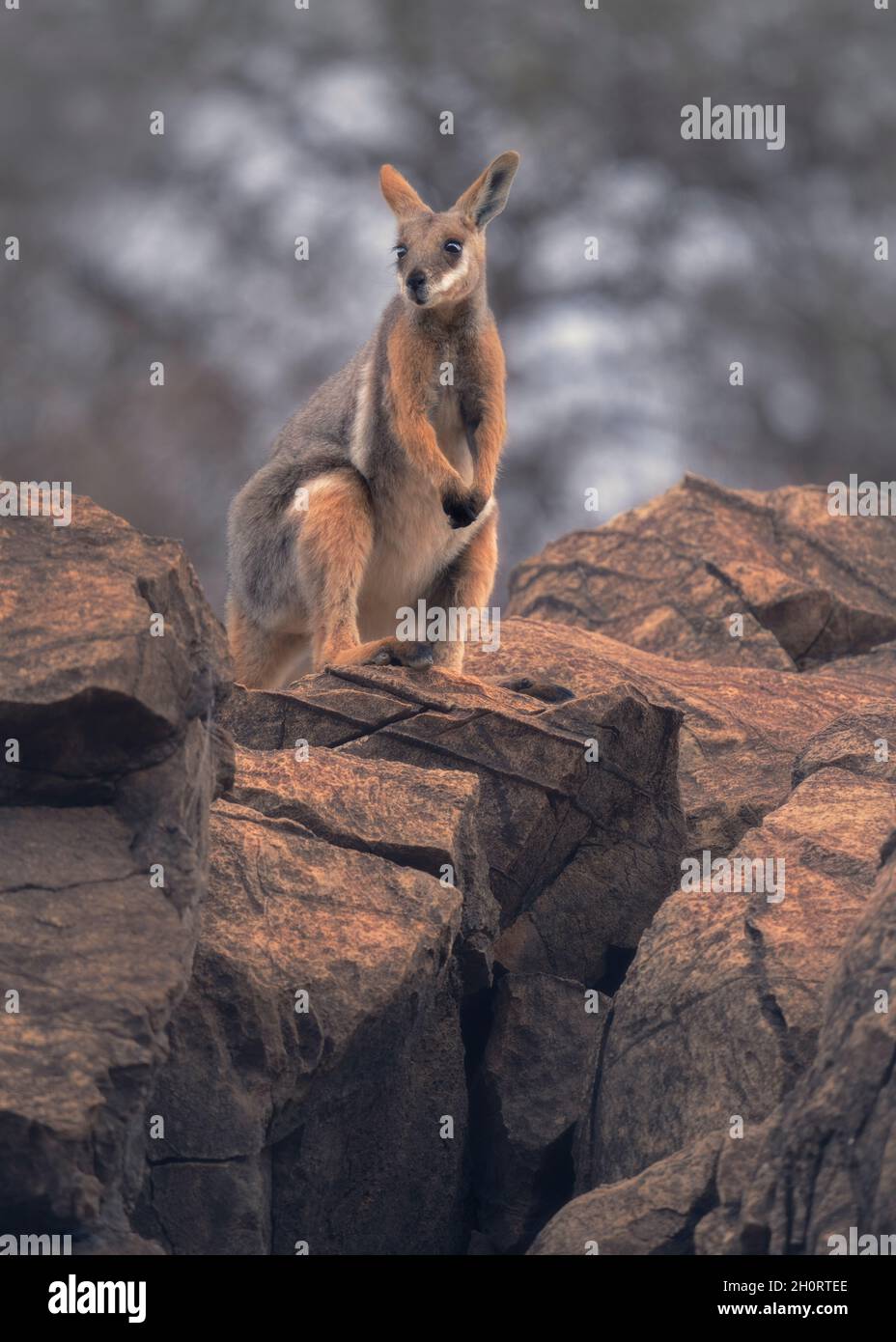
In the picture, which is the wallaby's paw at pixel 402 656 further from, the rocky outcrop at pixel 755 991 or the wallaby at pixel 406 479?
the rocky outcrop at pixel 755 991

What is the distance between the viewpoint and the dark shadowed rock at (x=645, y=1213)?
17.7 feet

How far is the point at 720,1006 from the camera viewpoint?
247 inches

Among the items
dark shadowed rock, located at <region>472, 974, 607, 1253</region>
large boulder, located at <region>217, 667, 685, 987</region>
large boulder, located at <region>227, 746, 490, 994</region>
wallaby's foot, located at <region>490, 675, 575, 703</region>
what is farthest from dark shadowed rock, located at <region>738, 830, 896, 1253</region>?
wallaby's foot, located at <region>490, 675, 575, 703</region>

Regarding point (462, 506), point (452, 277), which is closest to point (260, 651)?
point (462, 506)

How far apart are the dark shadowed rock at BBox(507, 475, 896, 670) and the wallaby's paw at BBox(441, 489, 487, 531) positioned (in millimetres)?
2885

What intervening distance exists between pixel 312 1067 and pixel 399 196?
502 cm

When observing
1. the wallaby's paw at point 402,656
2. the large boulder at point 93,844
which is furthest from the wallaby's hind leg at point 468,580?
the large boulder at point 93,844

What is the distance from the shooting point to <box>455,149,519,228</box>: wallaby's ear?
9266 millimetres

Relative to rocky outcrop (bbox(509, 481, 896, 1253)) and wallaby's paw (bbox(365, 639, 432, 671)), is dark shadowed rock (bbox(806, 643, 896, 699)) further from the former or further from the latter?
wallaby's paw (bbox(365, 639, 432, 671))

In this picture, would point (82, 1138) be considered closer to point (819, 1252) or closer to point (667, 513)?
point (819, 1252)

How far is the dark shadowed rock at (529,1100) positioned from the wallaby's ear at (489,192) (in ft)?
13.8

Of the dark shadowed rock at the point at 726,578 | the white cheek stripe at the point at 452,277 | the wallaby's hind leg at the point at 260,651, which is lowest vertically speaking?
the wallaby's hind leg at the point at 260,651

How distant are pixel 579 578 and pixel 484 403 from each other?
3425mm
